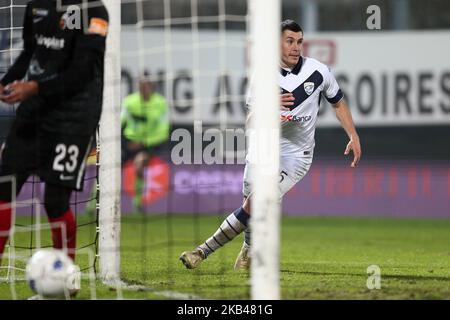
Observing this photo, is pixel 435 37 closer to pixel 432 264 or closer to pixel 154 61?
pixel 154 61

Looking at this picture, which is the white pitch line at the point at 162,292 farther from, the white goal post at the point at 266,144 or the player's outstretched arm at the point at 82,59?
the player's outstretched arm at the point at 82,59

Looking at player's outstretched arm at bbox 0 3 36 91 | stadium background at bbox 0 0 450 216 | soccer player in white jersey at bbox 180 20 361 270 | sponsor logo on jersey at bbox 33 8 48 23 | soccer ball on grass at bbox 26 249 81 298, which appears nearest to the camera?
soccer ball on grass at bbox 26 249 81 298

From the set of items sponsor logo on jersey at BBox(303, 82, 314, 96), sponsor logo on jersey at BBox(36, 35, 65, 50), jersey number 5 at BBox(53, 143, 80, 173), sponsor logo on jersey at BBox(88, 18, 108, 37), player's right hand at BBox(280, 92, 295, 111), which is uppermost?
sponsor logo on jersey at BBox(88, 18, 108, 37)

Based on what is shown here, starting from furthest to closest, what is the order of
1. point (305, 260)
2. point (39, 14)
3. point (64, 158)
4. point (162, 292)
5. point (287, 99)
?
point (305, 260) < point (287, 99) < point (162, 292) < point (39, 14) < point (64, 158)

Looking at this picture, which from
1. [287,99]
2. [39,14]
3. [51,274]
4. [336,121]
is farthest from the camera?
[336,121]

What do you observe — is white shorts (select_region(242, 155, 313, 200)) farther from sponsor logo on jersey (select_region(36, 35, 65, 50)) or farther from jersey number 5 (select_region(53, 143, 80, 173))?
sponsor logo on jersey (select_region(36, 35, 65, 50))

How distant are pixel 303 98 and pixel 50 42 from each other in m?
2.48

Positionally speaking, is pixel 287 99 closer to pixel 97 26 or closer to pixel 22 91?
pixel 97 26

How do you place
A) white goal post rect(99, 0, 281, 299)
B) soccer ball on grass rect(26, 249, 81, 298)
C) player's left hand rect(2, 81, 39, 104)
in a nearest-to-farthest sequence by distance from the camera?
white goal post rect(99, 0, 281, 299) → soccer ball on grass rect(26, 249, 81, 298) → player's left hand rect(2, 81, 39, 104)

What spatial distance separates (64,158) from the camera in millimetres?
6445

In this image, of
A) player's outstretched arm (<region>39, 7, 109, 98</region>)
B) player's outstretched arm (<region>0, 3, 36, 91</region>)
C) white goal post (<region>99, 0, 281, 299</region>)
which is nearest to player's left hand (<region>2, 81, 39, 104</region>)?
player's outstretched arm (<region>39, 7, 109, 98</region>)

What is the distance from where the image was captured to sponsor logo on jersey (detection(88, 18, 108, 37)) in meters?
6.35

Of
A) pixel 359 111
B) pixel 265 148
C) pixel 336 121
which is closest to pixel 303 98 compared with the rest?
pixel 265 148
